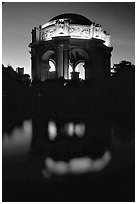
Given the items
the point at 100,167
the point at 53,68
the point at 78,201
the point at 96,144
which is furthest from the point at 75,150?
the point at 53,68

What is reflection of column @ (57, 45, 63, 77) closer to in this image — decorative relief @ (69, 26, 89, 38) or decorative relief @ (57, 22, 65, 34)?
decorative relief @ (57, 22, 65, 34)

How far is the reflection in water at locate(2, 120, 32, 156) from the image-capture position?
6.65m

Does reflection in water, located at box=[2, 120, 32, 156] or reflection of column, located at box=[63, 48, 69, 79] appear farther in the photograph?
reflection of column, located at box=[63, 48, 69, 79]

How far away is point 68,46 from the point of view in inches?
1254

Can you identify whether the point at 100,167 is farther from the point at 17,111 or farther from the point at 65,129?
the point at 17,111

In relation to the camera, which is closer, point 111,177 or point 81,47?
point 111,177

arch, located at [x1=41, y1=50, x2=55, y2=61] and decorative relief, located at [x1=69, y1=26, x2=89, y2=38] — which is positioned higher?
decorative relief, located at [x1=69, y1=26, x2=89, y2=38]

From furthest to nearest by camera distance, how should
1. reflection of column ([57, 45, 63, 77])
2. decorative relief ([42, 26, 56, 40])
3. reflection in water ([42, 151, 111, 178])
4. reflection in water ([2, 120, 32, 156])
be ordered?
Answer: decorative relief ([42, 26, 56, 40])
reflection of column ([57, 45, 63, 77])
reflection in water ([2, 120, 32, 156])
reflection in water ([42, 151, 111, 178])

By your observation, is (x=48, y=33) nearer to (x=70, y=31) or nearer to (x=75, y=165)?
(x=70, y=31)

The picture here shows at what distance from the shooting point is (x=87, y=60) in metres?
34.1

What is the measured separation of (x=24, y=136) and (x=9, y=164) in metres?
3.14

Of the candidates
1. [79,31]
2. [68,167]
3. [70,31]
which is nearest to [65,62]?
[70,31]

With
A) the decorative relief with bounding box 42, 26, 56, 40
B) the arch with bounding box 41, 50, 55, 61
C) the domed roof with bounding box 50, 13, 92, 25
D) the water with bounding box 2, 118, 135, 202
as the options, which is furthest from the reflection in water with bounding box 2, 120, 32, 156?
the domed roof with bounding box 50, 13, 92, 25

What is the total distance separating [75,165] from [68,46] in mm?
27927
